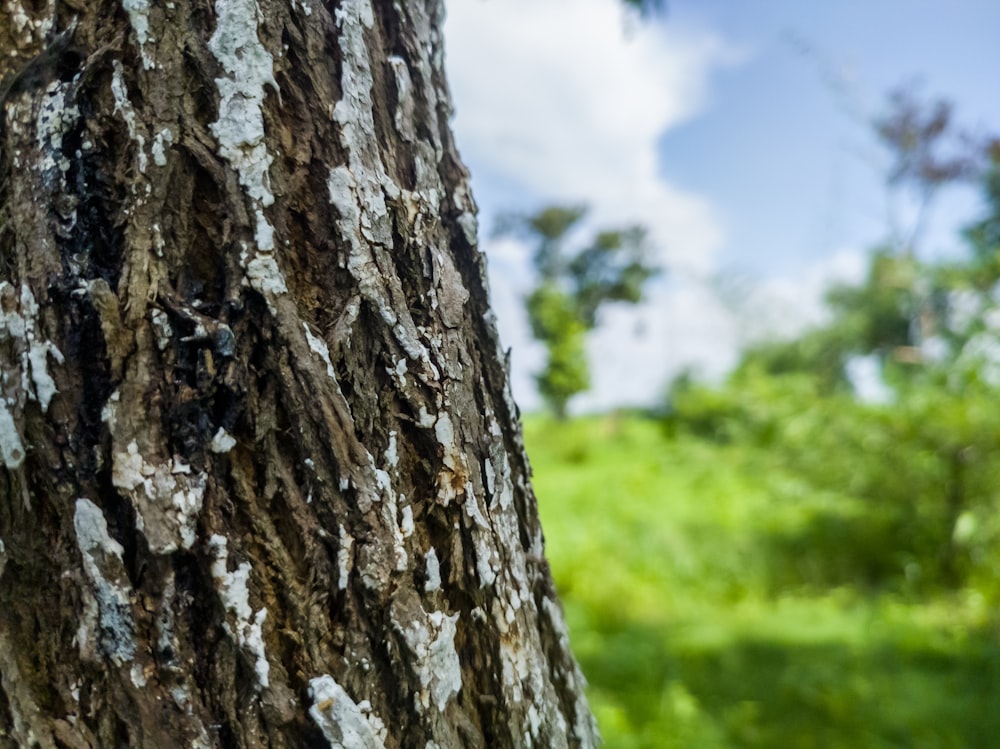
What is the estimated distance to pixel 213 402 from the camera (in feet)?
2.07

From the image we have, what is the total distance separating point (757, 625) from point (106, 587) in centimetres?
413

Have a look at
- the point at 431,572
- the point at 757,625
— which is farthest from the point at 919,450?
the point at 431,572

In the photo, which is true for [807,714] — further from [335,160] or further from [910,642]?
[335,160]

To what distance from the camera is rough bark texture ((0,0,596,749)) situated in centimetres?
62

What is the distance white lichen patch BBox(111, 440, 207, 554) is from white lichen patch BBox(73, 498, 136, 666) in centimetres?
4

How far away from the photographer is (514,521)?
810 mm

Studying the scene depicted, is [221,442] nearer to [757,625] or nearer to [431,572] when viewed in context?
[431,572]

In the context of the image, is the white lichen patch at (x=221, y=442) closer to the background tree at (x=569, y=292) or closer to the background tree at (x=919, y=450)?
the background tree at (x=919, y=450)

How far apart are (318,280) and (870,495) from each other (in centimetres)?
525

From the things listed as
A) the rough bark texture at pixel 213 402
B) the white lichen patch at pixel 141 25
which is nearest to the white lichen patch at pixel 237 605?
the rough bark texture at pixel 213 402

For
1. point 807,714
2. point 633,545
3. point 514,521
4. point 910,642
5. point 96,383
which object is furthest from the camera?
point 633,545

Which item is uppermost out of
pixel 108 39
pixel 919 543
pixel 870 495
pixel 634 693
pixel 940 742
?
pixel 870 495

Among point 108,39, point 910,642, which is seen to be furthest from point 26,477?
point 910,642

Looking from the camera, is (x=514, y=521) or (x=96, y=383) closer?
(x=96, y=383)
